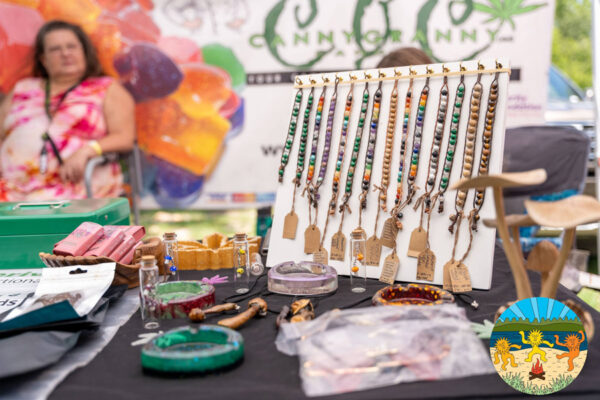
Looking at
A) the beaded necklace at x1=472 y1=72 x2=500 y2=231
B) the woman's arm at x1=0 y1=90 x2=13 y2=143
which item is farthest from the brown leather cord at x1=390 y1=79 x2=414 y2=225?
the woman's arm at x1=0 y1=90 x2=13 y2=143

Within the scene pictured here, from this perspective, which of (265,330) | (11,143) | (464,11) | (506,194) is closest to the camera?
(265,330)

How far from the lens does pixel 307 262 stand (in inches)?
59.5

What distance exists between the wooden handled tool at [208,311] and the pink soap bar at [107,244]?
1.30 ft

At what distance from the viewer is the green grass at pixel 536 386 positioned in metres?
0.91

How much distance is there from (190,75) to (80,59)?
86cm

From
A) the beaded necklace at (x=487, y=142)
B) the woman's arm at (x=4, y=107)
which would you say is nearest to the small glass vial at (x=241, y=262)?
the beaded necklace at (x=487, y=142)

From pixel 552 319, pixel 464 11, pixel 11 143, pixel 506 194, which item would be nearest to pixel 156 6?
pixel 11 143

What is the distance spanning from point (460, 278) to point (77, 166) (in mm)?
3248

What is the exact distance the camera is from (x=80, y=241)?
149cm

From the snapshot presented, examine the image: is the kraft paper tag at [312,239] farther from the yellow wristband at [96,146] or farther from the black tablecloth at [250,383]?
the yellow wristband at [96,146]

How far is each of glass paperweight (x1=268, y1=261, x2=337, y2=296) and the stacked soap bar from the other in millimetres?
445

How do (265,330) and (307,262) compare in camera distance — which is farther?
(307,262)

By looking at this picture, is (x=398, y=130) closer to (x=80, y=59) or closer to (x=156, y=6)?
(x=156, y=6)

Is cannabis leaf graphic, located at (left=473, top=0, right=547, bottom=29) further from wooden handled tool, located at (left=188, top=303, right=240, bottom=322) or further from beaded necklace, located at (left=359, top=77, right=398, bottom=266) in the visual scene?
wooden handled tool, located at (left=188, top=303, right=240, bottom=322)
